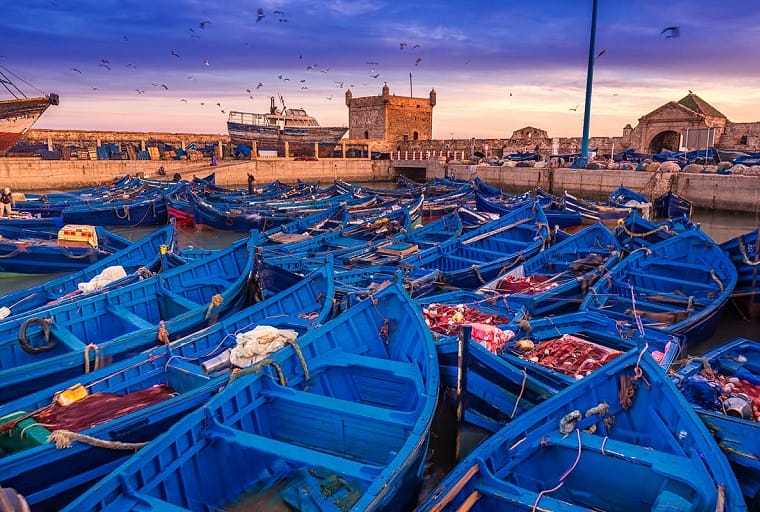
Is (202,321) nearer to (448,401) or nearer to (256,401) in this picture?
(256,401)

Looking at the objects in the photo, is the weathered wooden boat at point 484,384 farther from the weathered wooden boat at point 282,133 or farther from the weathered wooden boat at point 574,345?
the weathered wooden boat at point 282,133

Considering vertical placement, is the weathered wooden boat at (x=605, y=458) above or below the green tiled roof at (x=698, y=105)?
below

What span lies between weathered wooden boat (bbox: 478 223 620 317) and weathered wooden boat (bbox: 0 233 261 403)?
513 centimetres

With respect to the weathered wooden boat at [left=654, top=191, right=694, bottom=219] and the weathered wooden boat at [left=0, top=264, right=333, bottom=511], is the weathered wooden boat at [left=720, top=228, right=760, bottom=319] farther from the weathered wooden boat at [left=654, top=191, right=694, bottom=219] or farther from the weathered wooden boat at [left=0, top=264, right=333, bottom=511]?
the weathered wooden boat at [left=654, top=191, right=694, bottom=219]

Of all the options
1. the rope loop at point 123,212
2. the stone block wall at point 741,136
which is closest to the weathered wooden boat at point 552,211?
the rope loop at point 123,212

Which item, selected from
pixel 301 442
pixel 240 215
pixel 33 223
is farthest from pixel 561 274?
pixel 33 223

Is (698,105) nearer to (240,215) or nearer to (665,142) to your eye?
(665,142)

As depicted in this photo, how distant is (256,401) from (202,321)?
3253mm

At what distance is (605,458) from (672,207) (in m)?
22.8

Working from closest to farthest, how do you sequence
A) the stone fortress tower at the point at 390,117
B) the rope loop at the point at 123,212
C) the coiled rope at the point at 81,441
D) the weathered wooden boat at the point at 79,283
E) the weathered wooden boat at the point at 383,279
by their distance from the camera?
the coiled rope at the point at 81,441 → the weathered wooden boat at the point at 79,283 → the weathered wooden boat at the point at 383,279 → the rope loop at the point at 123,212 → the stone fortress tower at the point at 390,117

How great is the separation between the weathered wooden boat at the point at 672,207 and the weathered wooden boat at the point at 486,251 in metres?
10.6

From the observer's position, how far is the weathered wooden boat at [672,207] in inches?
913

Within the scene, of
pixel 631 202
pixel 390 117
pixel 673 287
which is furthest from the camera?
pixel 390 117

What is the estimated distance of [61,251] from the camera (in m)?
14.2
